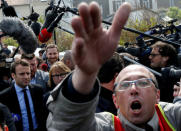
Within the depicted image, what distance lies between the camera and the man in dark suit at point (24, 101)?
13.3 ft

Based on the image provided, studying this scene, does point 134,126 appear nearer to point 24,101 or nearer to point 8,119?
point 8,119

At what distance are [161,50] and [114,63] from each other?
4.34 feet

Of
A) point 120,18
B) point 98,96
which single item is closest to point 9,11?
point 98,96

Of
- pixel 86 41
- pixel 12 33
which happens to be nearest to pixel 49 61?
pixel 12 33

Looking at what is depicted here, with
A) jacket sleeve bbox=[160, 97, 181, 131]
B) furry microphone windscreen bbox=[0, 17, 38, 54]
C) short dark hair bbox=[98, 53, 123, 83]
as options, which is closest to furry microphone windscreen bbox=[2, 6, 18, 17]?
furry microphone windscreen bbox=[0, 17, 38, 54]

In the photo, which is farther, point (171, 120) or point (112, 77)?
point (112, 77)

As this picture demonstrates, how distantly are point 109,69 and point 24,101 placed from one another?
1.38 metres

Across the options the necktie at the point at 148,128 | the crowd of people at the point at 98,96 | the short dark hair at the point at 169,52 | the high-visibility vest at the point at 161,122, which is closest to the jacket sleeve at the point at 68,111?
the crowd of people at the point at 98,96

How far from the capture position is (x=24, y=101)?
4.10 meters

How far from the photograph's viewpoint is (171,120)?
217 centimetres

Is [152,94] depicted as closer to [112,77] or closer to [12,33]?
[112,77]

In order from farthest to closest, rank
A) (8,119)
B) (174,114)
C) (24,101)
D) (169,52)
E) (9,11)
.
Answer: (169,52) → (24,101) → (9,11) → (8,119) → (174,114)

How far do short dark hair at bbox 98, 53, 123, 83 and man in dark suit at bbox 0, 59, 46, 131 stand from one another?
133 cm

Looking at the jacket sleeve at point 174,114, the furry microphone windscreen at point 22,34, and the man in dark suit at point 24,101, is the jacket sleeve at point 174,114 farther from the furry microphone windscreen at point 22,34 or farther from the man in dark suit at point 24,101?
the man in dark suit at point 24,101
